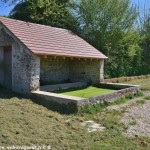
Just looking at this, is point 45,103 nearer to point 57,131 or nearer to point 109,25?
point 57,131

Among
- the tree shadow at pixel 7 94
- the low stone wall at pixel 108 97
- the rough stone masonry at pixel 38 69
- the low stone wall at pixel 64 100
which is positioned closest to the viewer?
the low stone wall at pixel 64 100

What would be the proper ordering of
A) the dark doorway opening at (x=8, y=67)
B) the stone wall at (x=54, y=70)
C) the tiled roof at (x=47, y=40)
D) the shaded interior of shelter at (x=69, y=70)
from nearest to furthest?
the tiled roof at (x=47, y=40) < the dark doorway opening at (x=8, y=67) < the stone wall at (x=54, y=70) < the shaded interior of shelter at (x=69, y=70)

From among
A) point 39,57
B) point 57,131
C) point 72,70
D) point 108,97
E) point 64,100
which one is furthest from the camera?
Answer: point 72,70

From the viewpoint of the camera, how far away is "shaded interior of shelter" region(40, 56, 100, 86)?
15720 millimetres

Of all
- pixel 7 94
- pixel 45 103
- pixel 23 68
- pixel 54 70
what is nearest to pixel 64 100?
pixel 45 103

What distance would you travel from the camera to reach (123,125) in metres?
8.76

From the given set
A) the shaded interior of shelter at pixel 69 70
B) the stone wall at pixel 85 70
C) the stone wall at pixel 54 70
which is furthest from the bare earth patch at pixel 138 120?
the stone wall at pixel 54 70

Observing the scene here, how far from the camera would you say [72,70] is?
17891 millimetres

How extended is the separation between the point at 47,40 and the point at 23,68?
9.15ft

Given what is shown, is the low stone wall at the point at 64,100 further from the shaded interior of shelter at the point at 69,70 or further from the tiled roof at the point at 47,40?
the shaded interior of shelter at the point at 69,70

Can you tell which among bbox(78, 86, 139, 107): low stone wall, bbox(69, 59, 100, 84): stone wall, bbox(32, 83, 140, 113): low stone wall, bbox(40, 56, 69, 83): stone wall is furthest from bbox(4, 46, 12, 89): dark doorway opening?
bbox(69, 59, 100, 84): stone wall

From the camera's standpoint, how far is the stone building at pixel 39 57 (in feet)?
40.6

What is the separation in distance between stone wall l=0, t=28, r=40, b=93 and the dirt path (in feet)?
12.5

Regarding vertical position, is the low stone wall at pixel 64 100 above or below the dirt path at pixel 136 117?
above
